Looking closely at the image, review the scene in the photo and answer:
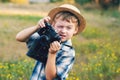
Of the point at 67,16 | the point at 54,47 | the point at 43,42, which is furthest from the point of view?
the point at 67,16

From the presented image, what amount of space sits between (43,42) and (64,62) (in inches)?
10.1

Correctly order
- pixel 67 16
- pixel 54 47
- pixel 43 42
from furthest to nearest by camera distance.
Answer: pixel 67 16
pixel 43 42
pixel 54 47

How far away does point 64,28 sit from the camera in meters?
3.98

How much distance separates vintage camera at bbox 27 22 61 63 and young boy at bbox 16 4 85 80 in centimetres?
5

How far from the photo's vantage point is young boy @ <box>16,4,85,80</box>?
387 centimetres

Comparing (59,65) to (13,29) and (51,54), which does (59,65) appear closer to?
(51,54)

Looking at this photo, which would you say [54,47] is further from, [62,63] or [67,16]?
[67,16]

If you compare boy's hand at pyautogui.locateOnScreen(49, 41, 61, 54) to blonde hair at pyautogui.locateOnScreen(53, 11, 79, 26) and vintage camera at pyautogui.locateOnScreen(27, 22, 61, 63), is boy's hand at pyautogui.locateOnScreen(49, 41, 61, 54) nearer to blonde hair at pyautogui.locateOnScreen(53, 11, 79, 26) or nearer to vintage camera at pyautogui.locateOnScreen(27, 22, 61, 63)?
vintage camera at pyautogui.locateOnScreen(27, 22, 61, 63)

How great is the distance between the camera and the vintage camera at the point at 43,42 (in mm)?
3807

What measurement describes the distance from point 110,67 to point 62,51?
15.4ft

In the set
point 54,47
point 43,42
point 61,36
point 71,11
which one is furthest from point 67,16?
point 54,47

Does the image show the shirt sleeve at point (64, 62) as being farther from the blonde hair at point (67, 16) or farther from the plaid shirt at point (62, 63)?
the blonde hair at point (67, 16)

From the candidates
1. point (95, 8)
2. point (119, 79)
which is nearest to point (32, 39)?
point (119, 79)

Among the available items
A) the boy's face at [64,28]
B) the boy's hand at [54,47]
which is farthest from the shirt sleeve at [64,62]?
the boy's hand at [54,47]
